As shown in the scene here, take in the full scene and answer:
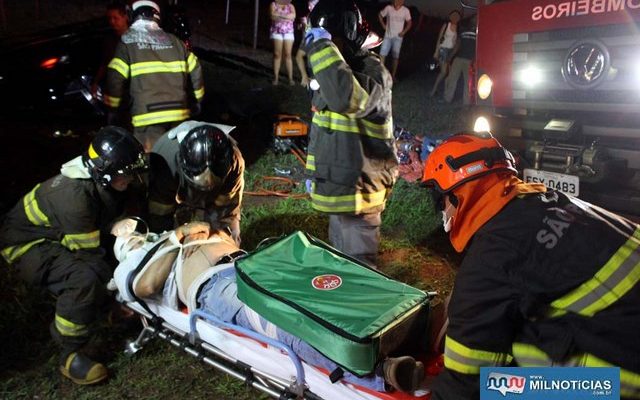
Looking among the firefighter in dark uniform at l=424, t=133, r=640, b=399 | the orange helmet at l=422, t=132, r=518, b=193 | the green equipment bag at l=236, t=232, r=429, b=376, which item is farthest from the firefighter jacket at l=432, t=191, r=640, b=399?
the green equipment bag at l=236, t=232, r=429, b=376

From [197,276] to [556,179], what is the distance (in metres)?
2.66


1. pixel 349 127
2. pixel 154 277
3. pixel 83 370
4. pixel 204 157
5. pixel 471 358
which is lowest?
pixel 83 370

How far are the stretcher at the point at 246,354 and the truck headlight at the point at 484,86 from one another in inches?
111

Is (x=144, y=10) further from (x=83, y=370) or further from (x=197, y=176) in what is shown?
(x=83, y=370)

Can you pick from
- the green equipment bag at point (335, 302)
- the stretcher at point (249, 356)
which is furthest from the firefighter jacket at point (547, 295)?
the stretcher at point (249, 356)

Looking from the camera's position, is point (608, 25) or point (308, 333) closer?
point (308, 333)

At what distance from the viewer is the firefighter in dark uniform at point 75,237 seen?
327 centimetres

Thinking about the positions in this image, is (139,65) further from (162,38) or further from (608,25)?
(608,25)

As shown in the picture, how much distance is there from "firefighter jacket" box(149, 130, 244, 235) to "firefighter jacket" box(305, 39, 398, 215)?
83cm

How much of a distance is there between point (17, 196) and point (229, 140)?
308 cm

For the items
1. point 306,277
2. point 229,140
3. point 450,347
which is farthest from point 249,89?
point 450,347

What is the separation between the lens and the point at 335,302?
237 centimetres

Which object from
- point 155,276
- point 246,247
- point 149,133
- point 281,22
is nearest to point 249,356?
point 155,276

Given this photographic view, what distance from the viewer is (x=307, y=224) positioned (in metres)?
5.32
